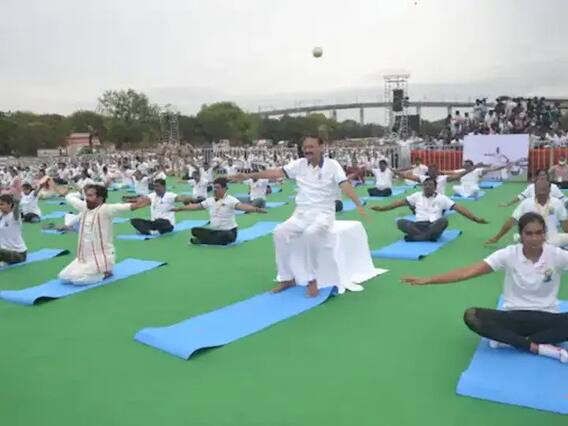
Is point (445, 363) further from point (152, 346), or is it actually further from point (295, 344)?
point (152, 346)

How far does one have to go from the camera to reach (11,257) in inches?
281

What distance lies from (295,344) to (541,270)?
1638mm

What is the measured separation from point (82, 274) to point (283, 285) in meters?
2.05

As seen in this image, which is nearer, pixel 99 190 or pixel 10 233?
pixel 99 190

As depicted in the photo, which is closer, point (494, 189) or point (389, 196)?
point (389, 196)

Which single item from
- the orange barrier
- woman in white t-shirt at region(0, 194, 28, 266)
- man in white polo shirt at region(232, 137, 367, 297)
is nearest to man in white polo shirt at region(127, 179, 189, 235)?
woman in white t-shirt at region(0, 194, 28, 266)

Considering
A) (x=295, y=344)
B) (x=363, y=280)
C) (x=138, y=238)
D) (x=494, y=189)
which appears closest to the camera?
(x=295, y=344)

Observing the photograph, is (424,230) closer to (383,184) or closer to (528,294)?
(528,294)

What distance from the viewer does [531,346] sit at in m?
3.54

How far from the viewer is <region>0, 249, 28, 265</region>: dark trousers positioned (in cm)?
709

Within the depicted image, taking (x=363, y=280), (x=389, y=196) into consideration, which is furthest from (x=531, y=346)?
(x=389, y=196)

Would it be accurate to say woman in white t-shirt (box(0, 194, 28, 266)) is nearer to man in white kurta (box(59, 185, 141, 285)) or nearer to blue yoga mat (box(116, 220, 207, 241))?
man in white kurta (box(59, 185, 141, 285))

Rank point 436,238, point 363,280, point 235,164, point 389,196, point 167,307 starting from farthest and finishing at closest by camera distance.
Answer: point 235,164
point 389,196
point 436,238
point 363,280
point 167,307

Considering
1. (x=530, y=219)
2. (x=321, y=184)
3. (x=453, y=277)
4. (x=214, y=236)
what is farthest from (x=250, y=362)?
(x=214, y=236)
